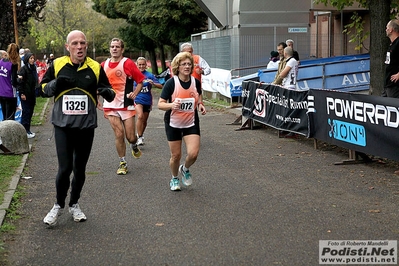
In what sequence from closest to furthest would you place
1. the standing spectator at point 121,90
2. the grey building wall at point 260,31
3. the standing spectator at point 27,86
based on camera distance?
the standing spectator at point 121,90 → the standing spectator at point 27,86 → the grey building wall at point 260,31

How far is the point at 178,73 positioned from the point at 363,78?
46.0 ft

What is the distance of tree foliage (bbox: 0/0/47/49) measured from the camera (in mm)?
33000

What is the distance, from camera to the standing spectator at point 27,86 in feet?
45.2

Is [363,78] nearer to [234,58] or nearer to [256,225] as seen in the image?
[234,58]

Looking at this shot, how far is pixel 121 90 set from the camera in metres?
10.1

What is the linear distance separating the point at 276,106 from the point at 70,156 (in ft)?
24.6

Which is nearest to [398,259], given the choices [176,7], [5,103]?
[5,103]

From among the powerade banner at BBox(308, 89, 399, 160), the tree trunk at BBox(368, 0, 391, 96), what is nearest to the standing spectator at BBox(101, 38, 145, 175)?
the powerade banner at BBox(308, 89, 399, 160)

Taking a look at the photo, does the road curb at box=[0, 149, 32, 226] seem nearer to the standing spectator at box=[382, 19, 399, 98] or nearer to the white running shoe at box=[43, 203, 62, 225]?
the white running shoe at box=[43, 203, 62, 225]

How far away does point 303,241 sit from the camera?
6090 millimetres

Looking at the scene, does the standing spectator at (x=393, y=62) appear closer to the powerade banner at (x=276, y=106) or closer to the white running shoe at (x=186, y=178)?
the powerade banner at (x=276, y=106)

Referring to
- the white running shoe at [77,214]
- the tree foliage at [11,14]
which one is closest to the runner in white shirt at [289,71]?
the white running shoe at [77,214]

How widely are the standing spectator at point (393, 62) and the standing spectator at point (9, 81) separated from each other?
24.4 ft

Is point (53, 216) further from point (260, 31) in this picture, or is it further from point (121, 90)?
point (260, 31)
